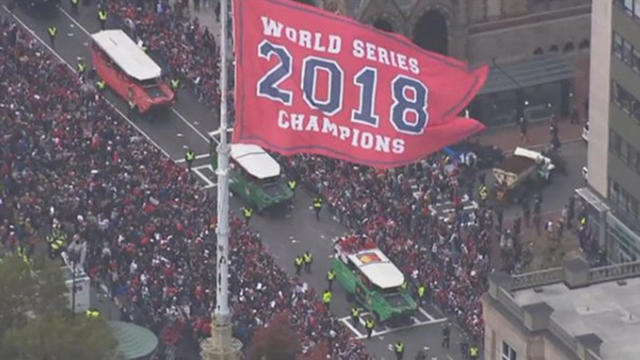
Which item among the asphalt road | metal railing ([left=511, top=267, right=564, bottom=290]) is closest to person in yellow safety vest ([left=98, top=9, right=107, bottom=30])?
the asphalt road

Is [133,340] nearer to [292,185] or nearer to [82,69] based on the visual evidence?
[292,185]

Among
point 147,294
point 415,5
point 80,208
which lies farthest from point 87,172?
point 415,5

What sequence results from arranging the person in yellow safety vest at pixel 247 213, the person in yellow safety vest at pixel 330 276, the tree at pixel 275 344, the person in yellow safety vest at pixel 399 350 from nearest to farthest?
the tree at pixel 275 344 → the person in yellow safety vest at pixel 399 350 → the person in yellow safety vest at pixel 330 276 → the person in yellow safety vest at pixel 247 213

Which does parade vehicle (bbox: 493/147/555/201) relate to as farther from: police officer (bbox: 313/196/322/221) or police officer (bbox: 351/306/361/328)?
police officer (bbox: 351/306/361/328)

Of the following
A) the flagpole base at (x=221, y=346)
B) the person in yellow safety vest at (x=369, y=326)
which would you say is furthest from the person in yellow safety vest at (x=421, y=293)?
the flagpole base at (x=221, y=346)

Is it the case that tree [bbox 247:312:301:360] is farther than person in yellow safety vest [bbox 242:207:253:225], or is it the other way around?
person in yellow safety vest [bbox 242:207:253:225]

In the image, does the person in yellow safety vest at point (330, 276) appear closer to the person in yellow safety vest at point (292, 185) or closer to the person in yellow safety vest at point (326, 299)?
the person in yellow safety vest at point (326, 299)
